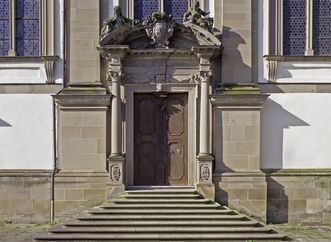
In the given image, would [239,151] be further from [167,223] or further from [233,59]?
[167,223]

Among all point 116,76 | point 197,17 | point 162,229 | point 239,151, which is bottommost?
point 162,229

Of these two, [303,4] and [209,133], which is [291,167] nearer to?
[209,133]

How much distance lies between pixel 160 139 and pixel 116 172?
133cm

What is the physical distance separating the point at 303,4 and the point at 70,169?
22.5ft

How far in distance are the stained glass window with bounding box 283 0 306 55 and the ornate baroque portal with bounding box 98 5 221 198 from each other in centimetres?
188

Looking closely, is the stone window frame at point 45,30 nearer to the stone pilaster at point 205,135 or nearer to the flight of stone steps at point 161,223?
the stone pilaster at point 205,135

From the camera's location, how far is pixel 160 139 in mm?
13188

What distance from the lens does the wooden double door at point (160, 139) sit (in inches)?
518

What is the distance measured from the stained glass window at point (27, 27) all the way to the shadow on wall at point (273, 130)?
5744mm

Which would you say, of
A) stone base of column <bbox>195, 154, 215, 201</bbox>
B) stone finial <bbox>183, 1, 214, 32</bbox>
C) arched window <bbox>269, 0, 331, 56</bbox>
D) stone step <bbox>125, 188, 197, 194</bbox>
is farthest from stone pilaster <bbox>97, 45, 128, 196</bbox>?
arched window <bbox>269, 0, 331, 56</bbox>

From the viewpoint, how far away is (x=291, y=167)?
13023 mm

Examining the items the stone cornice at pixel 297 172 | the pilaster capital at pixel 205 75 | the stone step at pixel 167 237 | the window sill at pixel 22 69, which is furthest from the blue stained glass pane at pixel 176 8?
the stone step at pixel 167 237

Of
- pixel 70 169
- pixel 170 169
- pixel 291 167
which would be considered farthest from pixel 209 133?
pixel 70 169

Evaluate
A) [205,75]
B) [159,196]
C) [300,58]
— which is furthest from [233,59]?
[159,196]
